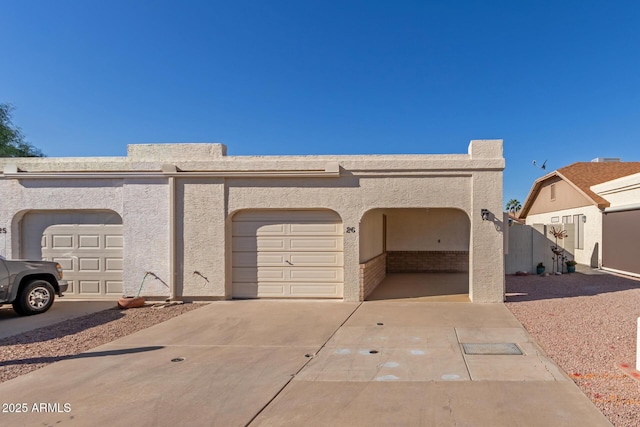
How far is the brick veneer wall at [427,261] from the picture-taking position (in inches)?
617

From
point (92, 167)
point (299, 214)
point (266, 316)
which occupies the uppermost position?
point (92, 167)

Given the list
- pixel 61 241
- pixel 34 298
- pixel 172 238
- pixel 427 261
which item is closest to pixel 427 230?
pixel 427 261

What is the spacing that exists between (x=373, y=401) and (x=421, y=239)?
40.0 ft

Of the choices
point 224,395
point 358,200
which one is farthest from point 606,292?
point 224,395

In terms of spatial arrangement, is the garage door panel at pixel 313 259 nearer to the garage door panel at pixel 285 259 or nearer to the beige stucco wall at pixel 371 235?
the garage door panel at pixel 285 259

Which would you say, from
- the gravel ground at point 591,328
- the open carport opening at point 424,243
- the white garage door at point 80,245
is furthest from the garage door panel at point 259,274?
the gravel ground at point 591,328

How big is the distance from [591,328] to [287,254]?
22.7 ft

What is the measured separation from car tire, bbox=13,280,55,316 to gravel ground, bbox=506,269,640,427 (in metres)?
10.5

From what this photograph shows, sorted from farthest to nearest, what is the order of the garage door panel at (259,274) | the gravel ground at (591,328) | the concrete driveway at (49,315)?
the garage door panel at (259,274) → the concrete driveway at (49,315) → the gravel ground at (591,328)

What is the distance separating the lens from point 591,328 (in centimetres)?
711

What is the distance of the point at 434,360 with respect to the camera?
5.48 m

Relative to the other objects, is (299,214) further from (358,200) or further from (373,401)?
(373,401)

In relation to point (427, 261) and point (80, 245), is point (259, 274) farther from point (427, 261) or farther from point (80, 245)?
point (427, 261)

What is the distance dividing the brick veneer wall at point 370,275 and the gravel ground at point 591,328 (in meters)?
3.56
